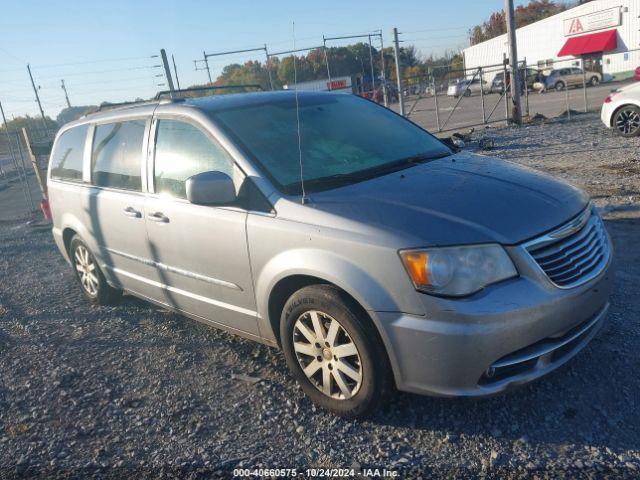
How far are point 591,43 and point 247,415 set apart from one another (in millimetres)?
49741

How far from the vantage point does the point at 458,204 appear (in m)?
2.84

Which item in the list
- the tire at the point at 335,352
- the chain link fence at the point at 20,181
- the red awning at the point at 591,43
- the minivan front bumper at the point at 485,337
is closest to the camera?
the minivan front bumper at the point at 485,337

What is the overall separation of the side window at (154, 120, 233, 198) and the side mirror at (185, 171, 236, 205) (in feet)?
0.61

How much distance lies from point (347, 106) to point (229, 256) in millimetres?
1724

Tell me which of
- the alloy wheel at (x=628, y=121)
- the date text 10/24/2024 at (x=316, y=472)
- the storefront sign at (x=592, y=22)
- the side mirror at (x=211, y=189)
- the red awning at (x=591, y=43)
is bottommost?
the date text 10/24/2024 at (x=316, y=472)

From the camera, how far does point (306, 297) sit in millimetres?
2918

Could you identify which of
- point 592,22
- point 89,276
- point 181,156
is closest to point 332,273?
point 181,156

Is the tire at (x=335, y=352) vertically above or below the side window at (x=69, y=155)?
below

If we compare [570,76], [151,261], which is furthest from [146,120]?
[570,76]

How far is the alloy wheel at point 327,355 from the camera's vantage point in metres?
2.89

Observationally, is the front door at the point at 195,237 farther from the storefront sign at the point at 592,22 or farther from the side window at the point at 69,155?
the storefront sign at the point at 592,22

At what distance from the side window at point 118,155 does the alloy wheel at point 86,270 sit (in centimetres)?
91

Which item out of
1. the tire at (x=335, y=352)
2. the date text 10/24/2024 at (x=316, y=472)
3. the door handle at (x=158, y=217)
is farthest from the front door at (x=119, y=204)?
the date text 10/24/2024 at (x=316, y=472)

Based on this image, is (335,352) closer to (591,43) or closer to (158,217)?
(158,217)
